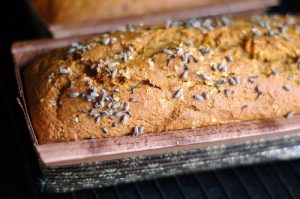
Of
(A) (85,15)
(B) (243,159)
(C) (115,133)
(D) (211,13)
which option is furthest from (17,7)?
(B) (243,159)

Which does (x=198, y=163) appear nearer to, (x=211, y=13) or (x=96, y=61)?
(x=96, y=61)

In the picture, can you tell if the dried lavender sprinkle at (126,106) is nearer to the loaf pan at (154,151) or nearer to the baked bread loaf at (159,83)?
the baked bread loaf at (159,83)

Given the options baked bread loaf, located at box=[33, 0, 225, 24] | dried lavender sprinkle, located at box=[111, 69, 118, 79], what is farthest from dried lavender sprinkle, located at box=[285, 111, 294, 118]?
baked bread loaf, located at box=[33, 0, 225, 24]

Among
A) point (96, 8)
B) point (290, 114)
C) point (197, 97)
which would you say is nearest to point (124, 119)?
point (197, 97)

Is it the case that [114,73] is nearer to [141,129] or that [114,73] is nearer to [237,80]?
[141,129]

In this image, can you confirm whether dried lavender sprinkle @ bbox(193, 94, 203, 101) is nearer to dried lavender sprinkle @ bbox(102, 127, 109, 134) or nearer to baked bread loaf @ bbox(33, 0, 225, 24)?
dried lavender sprinkle @ bbox(102, 127, 109, 134)

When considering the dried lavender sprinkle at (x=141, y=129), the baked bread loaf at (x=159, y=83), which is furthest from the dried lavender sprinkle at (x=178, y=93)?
the dried lavender sprinkle at (x=141, y=129)
